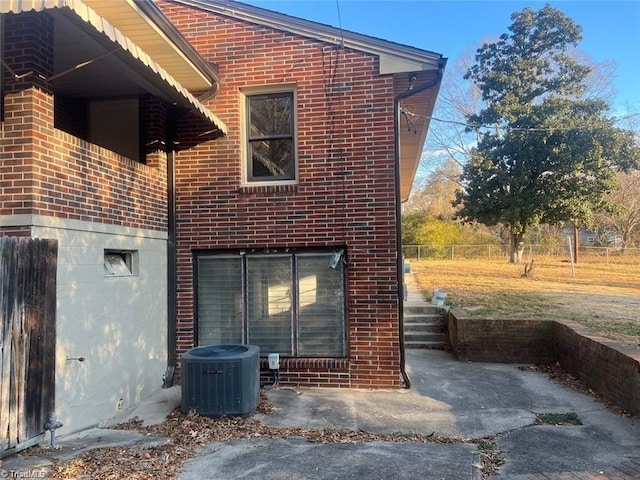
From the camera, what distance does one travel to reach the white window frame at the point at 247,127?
7.06 meters

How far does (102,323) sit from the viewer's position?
5379mm

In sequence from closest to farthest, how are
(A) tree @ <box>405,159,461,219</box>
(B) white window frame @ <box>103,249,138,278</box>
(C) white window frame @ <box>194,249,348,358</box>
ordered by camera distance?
(B) white window frame @ <box>103,249,138,278</box> < (C) white window frame @ <box>194,249,348,358</box> < (A) tree @ <box>405,159,461,219</box>

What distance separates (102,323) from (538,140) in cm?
2116

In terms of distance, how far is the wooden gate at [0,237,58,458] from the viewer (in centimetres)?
403

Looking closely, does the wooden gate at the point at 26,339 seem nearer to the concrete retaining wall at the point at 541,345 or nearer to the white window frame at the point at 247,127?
the white window frame at the point at 247,127

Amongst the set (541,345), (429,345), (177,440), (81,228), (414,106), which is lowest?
(429,345)

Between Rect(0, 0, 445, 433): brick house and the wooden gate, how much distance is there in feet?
4.42

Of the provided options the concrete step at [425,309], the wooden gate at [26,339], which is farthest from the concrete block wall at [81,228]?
the concrete step at [425,309]

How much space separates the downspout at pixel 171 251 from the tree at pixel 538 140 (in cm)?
1617

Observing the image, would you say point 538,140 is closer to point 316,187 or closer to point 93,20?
point 316,187

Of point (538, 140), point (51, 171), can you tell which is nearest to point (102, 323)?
point (51, 171)

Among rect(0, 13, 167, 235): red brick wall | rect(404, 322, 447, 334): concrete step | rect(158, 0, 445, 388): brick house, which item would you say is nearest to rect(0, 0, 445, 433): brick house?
rect(158, 0, 445, 388): brick house

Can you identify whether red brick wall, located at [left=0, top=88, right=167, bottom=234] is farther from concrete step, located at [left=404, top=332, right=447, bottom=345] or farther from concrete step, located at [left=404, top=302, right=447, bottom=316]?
concrete step, located at [left=404, top=302, right=447, bottom=316]

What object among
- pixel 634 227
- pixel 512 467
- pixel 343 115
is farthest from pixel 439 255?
pixel 512 467
